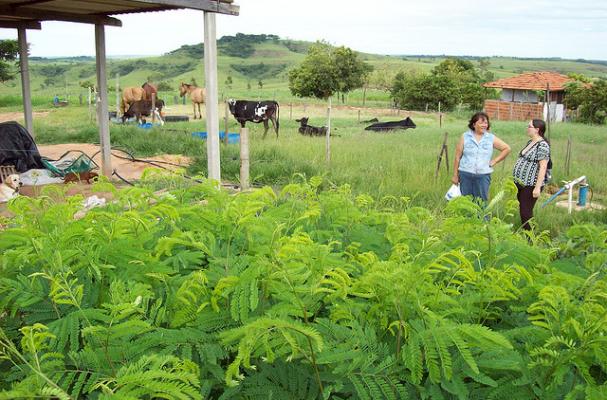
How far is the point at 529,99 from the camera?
145 ft

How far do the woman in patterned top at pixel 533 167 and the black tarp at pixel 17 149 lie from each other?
849 centimetres

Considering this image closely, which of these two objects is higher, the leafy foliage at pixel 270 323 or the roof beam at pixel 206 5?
the roof beam at pixel 206 5

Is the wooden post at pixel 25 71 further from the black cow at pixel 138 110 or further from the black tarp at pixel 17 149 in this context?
the black cow at pixel 138 110

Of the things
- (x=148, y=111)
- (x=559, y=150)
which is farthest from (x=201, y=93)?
(x=559, y=150)

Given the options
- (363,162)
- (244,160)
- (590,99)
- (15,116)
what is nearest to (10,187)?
(244,160)

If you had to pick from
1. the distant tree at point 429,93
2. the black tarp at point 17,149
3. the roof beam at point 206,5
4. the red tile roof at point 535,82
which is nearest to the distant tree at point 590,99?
the red tile roof at point 535,82

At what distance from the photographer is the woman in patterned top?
6.93 meters

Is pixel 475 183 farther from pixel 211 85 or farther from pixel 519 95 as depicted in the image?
pixel 519 95

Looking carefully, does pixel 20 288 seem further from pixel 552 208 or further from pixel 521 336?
pixel 552 208

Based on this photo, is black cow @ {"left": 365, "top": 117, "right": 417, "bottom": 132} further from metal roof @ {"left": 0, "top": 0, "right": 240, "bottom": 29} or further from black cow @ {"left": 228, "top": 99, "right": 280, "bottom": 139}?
metal roof @ {"left": 0, "top": 0, "right": 240, "bottom": 29}

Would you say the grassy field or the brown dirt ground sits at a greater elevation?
the brown dirt ground

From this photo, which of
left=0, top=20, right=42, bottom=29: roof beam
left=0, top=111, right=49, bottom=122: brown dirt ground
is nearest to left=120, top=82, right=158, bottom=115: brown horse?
left=0, top=111, right=49, bottom=122: brown dirt ground

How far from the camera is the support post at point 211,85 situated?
28.4ft

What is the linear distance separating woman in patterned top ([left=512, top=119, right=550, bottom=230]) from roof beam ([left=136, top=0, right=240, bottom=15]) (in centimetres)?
472
